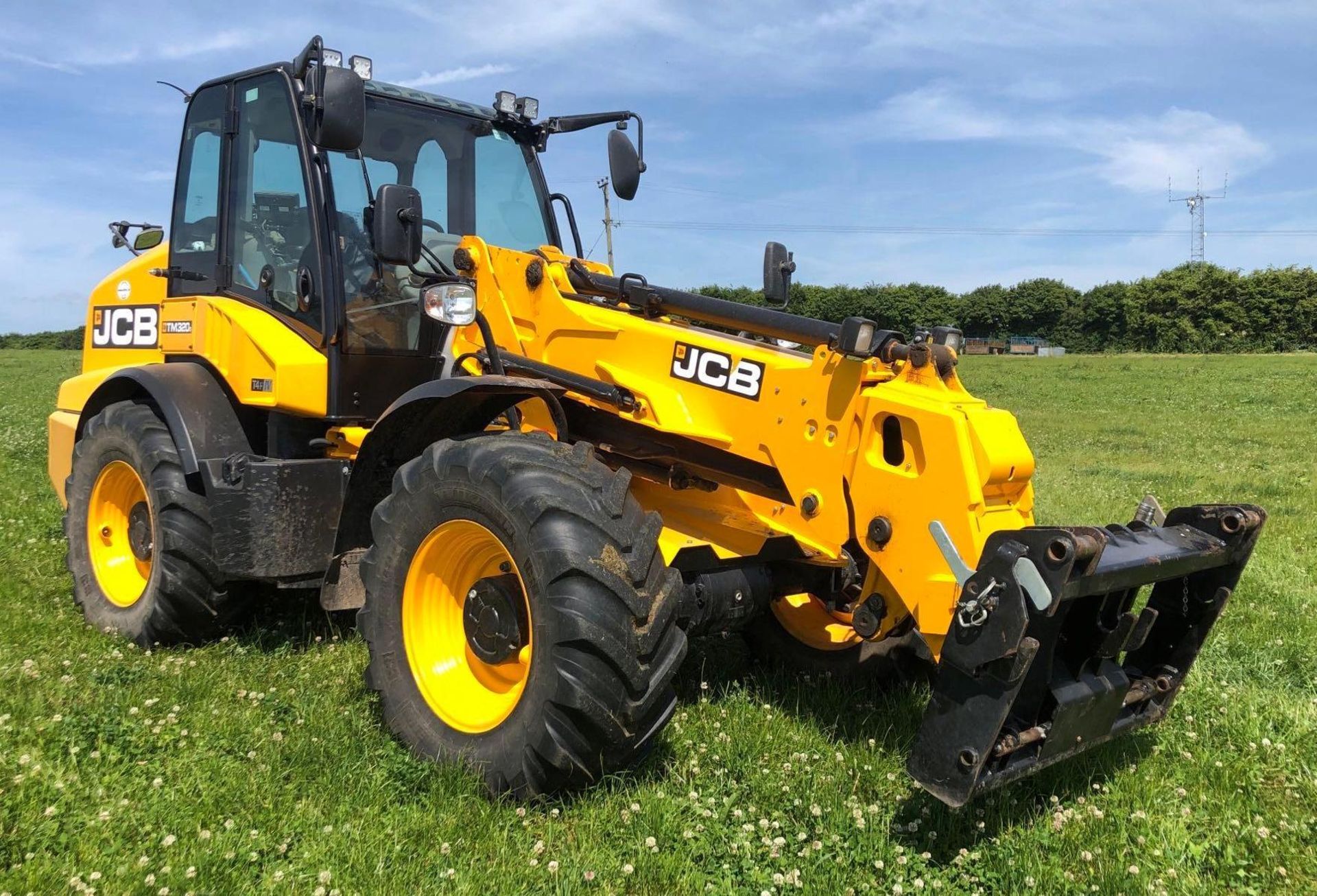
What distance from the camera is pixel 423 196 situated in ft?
18.6

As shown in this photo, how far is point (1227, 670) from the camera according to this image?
533cm

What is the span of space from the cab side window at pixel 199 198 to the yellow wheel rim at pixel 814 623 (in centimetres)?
367

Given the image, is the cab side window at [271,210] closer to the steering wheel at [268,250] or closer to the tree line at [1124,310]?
the steering wheel at [268,250]

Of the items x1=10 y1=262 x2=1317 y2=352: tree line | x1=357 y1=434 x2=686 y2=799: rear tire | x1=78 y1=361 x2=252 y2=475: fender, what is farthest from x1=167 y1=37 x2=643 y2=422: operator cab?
x1=10 y1=262 x2=1317 y2=352: tree line

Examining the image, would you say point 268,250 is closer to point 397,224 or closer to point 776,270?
point 397,224

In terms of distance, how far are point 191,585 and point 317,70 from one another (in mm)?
2676

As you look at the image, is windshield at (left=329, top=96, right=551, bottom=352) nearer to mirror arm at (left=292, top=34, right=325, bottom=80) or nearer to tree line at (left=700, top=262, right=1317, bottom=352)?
mirror arm at (left=292, top=34, right=325, bottom=80)

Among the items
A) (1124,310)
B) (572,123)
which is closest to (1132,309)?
(1124,310)

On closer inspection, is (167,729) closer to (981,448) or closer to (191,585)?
(191,585)

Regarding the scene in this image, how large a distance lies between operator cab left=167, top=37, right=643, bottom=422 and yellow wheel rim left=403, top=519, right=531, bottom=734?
1.36 m

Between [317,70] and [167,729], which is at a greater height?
[317,70]

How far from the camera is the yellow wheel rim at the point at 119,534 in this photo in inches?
230

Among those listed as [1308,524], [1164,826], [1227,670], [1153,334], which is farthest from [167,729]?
[1153,334]

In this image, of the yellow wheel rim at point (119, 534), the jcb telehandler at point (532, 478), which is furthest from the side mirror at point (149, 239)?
the yellow wheel rim at point (119, 534)
